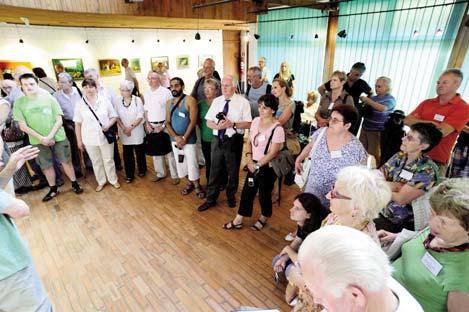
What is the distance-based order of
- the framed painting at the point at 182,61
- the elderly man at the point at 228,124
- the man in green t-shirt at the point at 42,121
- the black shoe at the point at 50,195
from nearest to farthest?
the elderly man at the point at 228,124 → the man in green t-shirt at the point at 42,121 → the black shoe at the point at 50,195 → the framed painting at the point at 182,61

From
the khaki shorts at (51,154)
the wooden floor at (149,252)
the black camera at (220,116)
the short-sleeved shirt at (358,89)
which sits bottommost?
the wooden floor at (149,252)

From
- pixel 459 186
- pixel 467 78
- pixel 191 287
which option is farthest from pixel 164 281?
pixel 467 78

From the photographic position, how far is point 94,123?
363 cm

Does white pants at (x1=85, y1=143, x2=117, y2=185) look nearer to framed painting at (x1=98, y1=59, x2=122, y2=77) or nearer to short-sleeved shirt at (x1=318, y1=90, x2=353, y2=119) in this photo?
short-sleeved shirt at (x1=318, y1=90, x2=353, y2=119)

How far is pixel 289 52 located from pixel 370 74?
242 centimetres

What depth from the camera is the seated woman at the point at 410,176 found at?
192 cm

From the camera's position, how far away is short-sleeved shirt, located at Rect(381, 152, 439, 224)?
1910 millimetres

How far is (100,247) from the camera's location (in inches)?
114

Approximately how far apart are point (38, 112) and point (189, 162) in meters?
2.10

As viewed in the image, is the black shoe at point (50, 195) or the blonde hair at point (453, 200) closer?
the blonde hair at point (453, 200)

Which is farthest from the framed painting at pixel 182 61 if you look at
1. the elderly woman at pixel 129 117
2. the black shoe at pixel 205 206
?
the black shoe at pixel 205 206

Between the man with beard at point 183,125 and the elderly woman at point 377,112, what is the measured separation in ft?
8.89

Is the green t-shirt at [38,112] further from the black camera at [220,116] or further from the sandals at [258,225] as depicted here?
the sandals at [258,225]

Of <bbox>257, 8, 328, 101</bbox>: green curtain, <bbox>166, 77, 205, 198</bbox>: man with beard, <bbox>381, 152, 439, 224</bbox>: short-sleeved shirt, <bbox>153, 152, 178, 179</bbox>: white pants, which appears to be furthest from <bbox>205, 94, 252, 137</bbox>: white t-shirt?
<bbox>257, 8, 328, 101</bbox>: green curtain
